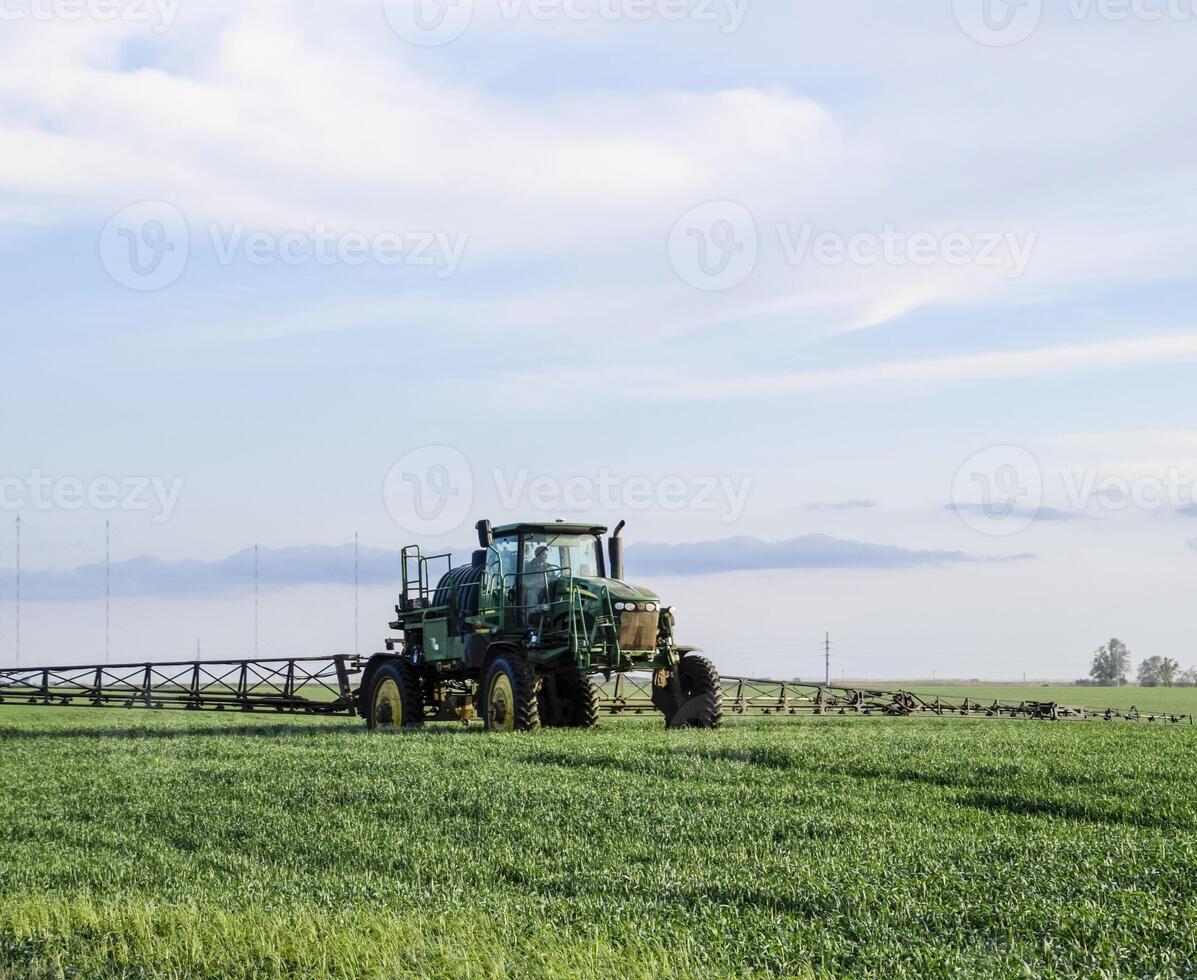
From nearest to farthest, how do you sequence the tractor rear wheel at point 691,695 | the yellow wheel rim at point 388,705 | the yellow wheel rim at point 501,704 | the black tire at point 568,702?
the yellow wheel rim at point 501,704 < the tractor rear wheel at point 691,695 < the black tire at point 568,702 < the yellow wheel rim at point 388,705

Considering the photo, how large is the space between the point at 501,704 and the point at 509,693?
0.47 m

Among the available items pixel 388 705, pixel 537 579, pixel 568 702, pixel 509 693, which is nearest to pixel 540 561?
pixel 537 579

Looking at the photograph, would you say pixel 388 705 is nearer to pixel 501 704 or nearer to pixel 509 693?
pixel 501 704

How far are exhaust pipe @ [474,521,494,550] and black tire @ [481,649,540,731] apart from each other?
2371mm

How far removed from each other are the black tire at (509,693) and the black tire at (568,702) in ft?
5.45

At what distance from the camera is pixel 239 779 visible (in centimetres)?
1925

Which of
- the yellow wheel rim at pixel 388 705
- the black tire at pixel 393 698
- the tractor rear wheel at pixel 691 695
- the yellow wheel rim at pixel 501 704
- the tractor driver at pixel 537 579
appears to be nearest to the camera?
the yellow wheel rim at pixel 501 704

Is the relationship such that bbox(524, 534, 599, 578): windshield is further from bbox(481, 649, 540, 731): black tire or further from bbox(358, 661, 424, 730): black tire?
bbox(358, 661, 424, 730): black tire

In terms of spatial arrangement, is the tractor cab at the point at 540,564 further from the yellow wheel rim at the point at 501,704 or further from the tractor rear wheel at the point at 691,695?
the tractor rear wheel at the point at 691,695

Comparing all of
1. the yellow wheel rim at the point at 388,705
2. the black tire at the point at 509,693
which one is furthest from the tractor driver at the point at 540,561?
the yellow wheel rim at the point at 388,705

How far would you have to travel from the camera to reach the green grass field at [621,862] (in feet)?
30.6

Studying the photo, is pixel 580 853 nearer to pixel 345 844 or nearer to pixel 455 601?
pixel 345 844

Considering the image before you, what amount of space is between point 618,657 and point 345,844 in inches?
457

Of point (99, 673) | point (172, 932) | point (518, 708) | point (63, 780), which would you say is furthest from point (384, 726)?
point (172, 932)
